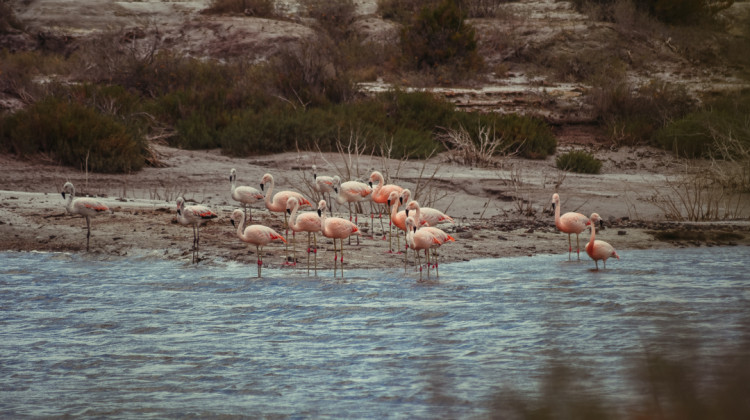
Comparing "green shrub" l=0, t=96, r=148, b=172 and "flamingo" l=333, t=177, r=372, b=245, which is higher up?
"green shrub" l=0, t=96, r=148, b=172

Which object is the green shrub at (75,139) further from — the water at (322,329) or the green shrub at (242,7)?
the green shrub at (242,7)

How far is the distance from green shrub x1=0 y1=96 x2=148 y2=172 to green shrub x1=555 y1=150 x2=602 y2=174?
835 cm

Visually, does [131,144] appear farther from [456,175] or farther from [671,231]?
[671,231]

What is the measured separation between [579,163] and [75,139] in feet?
32.4

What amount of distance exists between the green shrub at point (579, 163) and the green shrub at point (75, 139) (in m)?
8.35

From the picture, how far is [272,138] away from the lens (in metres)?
17.5

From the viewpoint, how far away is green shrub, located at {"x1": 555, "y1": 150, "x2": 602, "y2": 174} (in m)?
17.0

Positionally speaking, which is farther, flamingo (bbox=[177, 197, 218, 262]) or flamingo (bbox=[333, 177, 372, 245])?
flamingo (bbox=[333, 177, 372, 245])

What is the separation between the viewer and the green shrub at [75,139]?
49.9 ft

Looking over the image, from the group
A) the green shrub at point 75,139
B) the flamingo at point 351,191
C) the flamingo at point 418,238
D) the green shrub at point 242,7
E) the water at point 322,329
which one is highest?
the green shrub at point 242,7

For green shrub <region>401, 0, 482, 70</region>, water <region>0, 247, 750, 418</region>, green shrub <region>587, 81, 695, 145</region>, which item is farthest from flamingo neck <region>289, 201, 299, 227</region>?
green shrub <region>401, 0, 482, 70</region>

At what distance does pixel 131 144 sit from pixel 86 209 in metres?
5.03

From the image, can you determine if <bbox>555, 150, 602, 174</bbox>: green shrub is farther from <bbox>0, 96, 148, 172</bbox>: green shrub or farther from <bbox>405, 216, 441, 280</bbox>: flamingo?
<bbox>405, 216, 441, 280</bbox>: flamingo

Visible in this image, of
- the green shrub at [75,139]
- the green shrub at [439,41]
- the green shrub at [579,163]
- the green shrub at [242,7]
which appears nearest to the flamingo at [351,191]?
the green shrub at [75,139]
